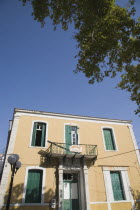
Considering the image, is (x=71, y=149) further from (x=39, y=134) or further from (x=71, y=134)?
(x=39, y=134)

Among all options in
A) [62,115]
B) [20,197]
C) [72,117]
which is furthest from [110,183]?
[62,115]

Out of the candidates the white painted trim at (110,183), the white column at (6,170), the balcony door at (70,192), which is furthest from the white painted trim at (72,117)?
the balcony door at (70,192)

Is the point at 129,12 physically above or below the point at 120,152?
above

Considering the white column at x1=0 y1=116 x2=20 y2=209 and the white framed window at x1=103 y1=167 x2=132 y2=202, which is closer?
the white column at x1=0 y1=116 x2=20 y2=209

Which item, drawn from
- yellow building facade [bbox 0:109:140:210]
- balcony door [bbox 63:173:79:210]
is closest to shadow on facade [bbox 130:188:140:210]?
Answer: yellow building facade [bbox 0:109:140:210]

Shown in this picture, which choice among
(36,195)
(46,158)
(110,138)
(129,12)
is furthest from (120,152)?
(129,12)

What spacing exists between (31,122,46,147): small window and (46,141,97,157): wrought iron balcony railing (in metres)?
0.90

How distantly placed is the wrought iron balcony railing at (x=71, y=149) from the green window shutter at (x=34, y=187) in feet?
5.30

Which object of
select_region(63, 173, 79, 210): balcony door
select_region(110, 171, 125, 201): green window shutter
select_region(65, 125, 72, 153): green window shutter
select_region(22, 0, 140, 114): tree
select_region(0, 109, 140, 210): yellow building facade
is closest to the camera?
select_region(22, 0, 140, 114): tree

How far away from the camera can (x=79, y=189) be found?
995 cm

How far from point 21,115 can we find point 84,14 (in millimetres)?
8175

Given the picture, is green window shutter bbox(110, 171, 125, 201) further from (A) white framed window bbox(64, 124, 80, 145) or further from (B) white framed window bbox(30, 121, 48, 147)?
(B) white framed window bbox(30, 121, 48, 147)

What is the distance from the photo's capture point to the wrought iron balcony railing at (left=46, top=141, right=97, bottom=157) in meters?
9.97

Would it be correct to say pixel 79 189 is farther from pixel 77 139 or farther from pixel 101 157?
pixel 77 139
